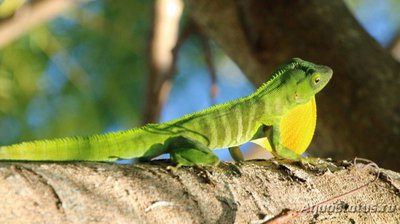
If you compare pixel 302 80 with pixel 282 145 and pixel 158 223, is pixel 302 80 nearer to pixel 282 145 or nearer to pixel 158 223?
pixel 282 145

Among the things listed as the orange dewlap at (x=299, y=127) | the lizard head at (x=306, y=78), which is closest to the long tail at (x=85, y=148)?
the orange dewlap at (x=299, y=127)

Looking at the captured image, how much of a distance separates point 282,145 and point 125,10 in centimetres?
648

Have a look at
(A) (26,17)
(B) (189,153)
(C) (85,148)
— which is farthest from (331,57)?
(A) (26,17)

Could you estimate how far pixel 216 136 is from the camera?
6.37ft

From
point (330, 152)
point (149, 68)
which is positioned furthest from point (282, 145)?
point (149, 68)

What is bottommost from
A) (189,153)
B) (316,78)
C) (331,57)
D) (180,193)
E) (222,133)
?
(180,193)

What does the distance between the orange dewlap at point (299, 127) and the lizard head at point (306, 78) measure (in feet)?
0.11

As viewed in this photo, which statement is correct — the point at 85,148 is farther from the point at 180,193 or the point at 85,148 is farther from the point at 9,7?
the point at 9,7

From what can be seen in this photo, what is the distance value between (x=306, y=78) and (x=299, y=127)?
0.69 ft

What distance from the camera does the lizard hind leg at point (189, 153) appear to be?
1716 mm

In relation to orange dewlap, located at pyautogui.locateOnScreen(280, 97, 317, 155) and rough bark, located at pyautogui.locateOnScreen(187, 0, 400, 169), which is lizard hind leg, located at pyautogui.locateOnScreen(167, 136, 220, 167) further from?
rough bark, located at pyautogui.locateOnScreen(187, 0, 400, 169)

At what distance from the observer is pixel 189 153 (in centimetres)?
175

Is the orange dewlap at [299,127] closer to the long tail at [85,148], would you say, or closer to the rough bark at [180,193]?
the rough bark at [180,193]

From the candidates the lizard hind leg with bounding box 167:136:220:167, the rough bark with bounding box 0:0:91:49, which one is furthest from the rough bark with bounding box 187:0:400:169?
the rough bark with bounding box 0:0:91:49
